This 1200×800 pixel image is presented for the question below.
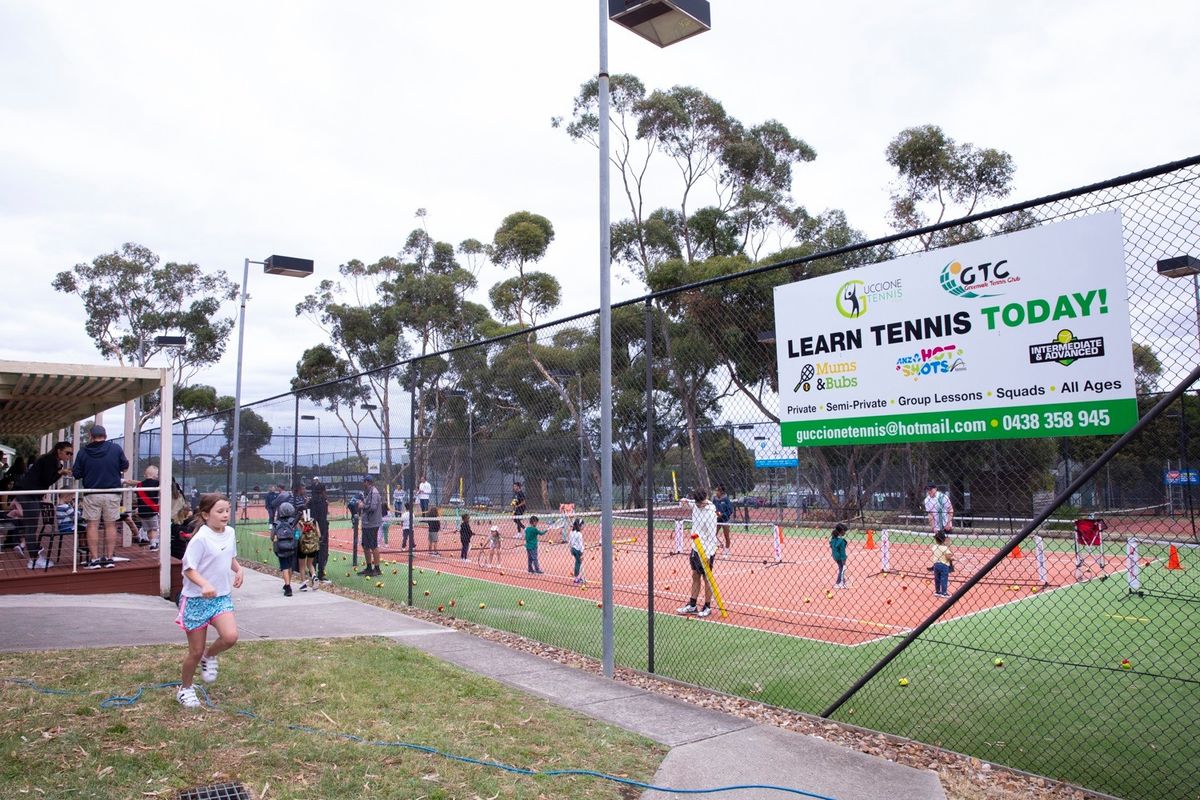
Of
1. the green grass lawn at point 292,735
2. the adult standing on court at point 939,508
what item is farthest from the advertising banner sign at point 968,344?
the green grass lawn at point 292,735

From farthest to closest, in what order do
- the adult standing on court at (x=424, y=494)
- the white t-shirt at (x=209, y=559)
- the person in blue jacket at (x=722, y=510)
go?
the adult standing on court at (x=424, y=494) → the person in blue jacket at (x=722, y=510) → the white t-shirt at (x=209, y=559)

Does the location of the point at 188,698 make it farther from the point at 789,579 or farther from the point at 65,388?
the point at 789,579

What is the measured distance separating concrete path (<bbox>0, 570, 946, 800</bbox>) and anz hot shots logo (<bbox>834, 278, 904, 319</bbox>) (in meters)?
2.91

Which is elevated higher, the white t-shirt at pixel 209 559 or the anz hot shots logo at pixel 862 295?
the anz hot shots logo at pixel 862 295

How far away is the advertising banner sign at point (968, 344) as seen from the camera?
4543mm

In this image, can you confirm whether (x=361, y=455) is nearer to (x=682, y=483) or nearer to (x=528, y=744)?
(x=682, y=483)

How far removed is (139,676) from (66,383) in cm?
559

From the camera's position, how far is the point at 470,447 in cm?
1342

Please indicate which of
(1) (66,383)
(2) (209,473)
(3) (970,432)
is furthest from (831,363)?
(2) (209,473)

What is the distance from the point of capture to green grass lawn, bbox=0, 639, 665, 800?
13.9ft

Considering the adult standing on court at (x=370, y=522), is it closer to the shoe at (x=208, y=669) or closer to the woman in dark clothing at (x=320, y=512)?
the woman in dark clothing at (x=320, y=512)

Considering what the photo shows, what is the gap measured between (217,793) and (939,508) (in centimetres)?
501

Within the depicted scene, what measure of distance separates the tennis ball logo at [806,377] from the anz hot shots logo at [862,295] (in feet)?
1.53

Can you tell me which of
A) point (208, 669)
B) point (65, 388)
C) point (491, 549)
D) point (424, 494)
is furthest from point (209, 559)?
point (424, 494)
